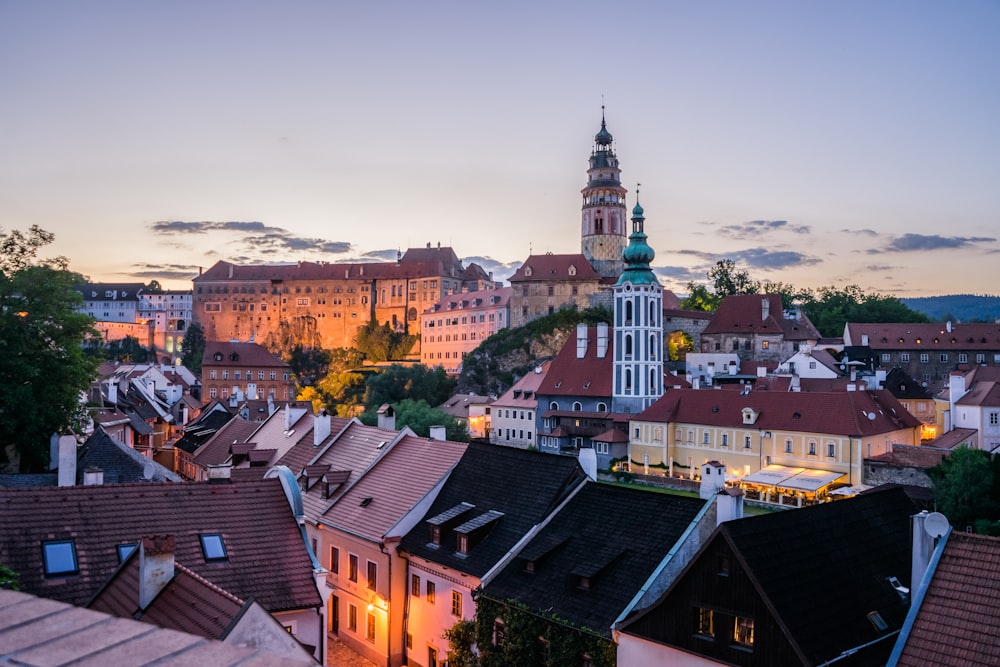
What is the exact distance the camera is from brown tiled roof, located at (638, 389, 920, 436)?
51.6 meters

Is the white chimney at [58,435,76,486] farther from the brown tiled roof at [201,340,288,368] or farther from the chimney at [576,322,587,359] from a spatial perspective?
the brown tiled roof at [201,340,288,368]

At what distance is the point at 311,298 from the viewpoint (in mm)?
143500

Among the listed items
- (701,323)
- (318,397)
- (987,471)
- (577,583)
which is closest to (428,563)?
(577,583)

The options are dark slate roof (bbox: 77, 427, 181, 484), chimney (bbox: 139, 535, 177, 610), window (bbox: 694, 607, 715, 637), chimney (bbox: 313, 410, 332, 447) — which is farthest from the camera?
chimney (bbox: 313, 410, 332, 447)

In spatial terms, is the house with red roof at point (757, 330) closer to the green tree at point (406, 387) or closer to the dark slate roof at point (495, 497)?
the green tree at point (406, 387)

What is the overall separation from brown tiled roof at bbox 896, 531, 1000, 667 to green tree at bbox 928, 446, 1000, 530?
28039mm

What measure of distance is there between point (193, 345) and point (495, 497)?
129252 mm

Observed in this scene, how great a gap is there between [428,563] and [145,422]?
32491 millimetres

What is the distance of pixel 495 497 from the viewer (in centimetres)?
2202

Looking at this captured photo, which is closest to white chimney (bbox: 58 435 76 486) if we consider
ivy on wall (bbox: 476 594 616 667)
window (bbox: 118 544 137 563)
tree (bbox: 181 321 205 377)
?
window (bbox: 118 544 137 563)

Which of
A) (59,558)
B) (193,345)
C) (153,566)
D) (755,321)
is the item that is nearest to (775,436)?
(755,321)

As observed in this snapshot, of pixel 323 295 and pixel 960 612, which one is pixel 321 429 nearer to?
pixel 960 612

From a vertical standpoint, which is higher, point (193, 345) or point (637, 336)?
point (637, 336)

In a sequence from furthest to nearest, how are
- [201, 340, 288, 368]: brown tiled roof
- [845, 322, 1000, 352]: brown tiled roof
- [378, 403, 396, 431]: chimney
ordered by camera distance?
1. [201, 340, 288, 368]: brown tiled roof
2. [845, 322, 1000, 352]: brown tiled roof
3. [378, 403, 396, 431]: chimney
